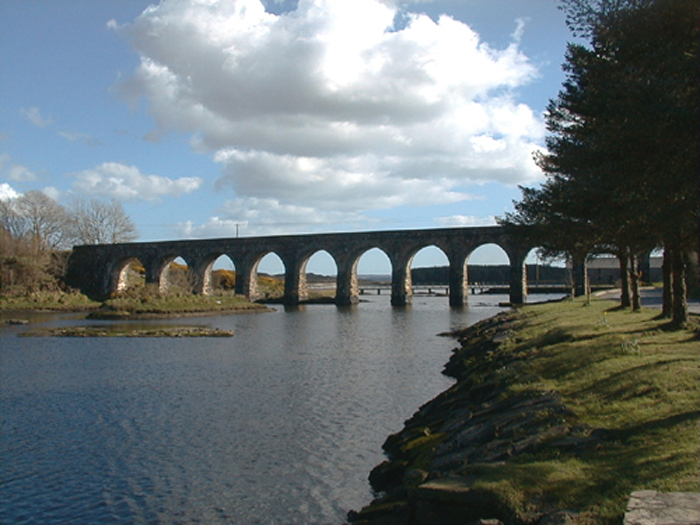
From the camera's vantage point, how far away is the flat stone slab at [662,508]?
16.1 feet

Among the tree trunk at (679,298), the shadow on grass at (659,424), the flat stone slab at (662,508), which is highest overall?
the tree trunk at (679,298)

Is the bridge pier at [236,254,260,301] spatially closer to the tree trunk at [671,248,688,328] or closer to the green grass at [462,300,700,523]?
the tree trunk at [671,248,688,328]

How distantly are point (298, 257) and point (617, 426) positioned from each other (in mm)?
63313

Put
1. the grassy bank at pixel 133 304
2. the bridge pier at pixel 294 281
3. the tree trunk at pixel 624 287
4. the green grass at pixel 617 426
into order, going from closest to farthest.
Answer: the green grass at pixel 617 426 → the tree trunk at pixel 624 287 → the grassy bank at pixel 133 304 → the bridge pier at pixel 294 281

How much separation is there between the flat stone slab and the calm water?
4.85m

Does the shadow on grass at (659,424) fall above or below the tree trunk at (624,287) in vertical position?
below

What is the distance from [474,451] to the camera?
328 inches

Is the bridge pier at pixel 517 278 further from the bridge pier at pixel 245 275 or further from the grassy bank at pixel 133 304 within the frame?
the bridge pier at pixel 245 275

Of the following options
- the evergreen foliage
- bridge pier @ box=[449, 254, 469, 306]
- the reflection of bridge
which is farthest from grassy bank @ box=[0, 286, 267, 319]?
the evergreen foliage

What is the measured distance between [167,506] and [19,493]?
103 inches

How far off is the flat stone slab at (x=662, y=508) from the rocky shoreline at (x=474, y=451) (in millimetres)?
427

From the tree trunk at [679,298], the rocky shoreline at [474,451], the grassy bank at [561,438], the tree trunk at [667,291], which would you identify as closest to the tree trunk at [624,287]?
the tree trunk at [667,291]

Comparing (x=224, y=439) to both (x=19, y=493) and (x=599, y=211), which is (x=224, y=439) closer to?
(x=19, y=493)

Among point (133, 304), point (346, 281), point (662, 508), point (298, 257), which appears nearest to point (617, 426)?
point (662, 508)
